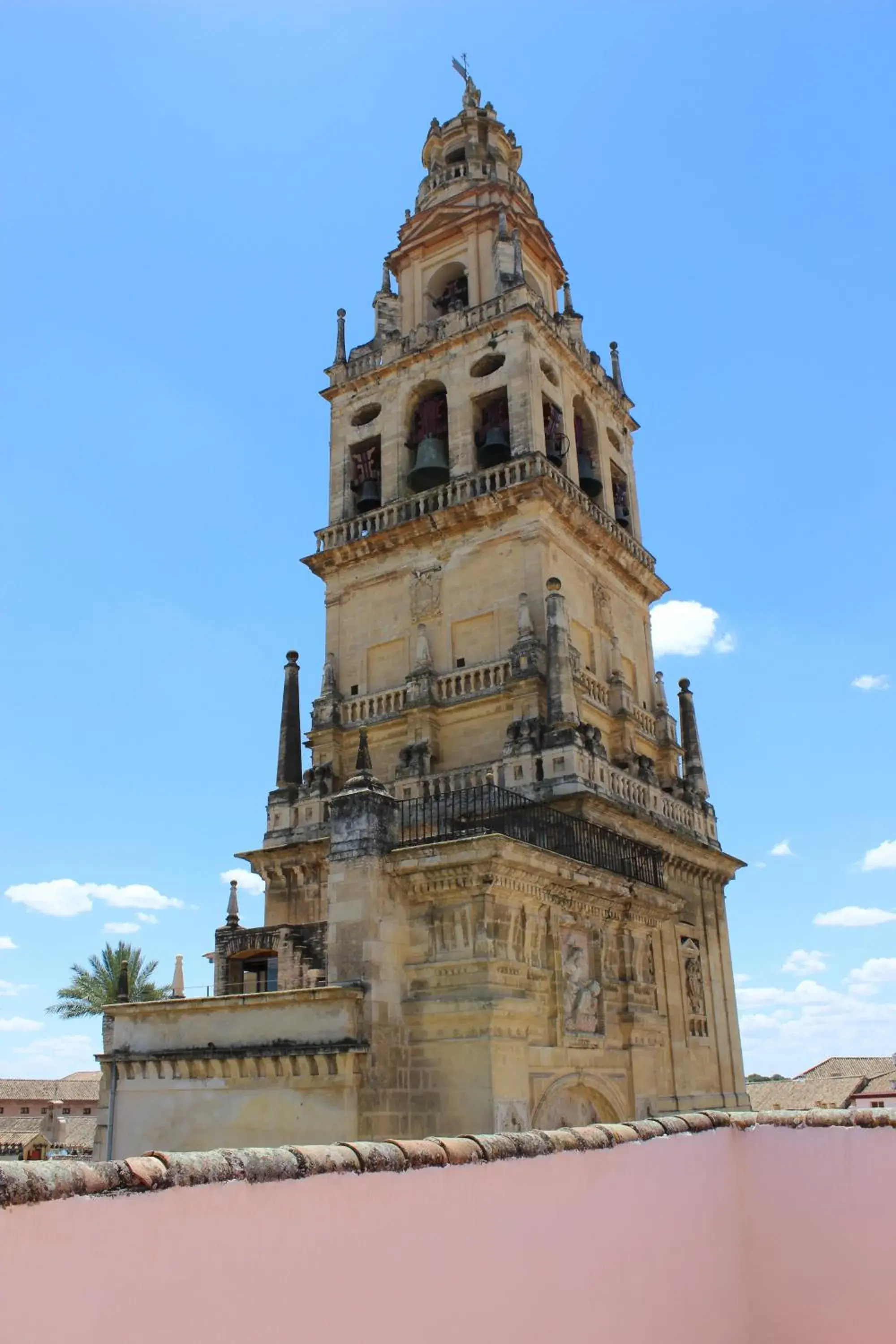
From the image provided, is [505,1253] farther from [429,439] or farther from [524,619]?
[429,439]

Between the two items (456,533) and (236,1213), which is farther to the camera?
(456,533)

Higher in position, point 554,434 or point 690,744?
point 554,434

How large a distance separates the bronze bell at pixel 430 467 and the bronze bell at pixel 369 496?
3.78ft

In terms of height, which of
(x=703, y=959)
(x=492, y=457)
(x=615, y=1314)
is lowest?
(x=615, y=1314)

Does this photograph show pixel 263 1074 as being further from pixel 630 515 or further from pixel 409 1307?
pixel 630 515

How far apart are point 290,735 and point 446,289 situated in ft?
46.9

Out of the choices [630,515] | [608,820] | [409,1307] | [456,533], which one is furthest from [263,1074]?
[630,515]

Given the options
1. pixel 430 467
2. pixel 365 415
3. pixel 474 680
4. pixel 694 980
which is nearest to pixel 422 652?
pixel 474 680

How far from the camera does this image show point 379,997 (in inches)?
610

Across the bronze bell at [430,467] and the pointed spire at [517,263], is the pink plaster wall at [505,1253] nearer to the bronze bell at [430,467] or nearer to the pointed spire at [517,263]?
the bronze bell at [430,467]

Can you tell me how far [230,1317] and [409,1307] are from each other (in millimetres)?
1379

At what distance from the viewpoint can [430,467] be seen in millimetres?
27156

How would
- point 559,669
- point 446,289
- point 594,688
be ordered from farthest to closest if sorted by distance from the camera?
point 446,289
point 594,688
point 559,669

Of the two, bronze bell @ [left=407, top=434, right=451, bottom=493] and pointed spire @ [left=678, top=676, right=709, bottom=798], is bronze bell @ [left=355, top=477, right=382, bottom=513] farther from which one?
pointed spire @ [left=678, top=676, right=709, bottom=798]
